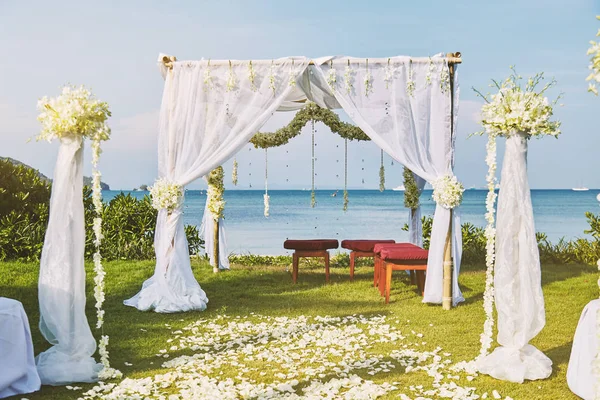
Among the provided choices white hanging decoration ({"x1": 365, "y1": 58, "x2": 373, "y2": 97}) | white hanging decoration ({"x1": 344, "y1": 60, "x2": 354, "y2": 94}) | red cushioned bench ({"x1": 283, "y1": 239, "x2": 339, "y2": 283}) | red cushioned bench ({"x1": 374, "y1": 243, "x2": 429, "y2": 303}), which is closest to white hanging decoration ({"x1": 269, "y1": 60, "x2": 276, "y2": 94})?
white hanging decoration ({"x1": 344, "y1": 60, "x2": 354, "y2": 94})

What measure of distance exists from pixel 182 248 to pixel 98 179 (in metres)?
2.84

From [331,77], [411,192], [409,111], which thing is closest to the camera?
[331,77]

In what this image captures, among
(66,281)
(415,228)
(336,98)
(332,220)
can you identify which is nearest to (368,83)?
(336,98)

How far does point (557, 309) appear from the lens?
24.3 ft

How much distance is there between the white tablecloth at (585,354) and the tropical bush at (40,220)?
341 inches

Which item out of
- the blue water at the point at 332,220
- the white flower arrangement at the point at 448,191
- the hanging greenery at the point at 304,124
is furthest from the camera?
the blue water at the point at 332,220

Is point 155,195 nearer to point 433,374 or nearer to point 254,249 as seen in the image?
point 433,374

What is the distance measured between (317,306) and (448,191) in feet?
7.29

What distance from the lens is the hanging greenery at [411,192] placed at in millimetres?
9305

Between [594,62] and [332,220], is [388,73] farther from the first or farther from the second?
[332,220]

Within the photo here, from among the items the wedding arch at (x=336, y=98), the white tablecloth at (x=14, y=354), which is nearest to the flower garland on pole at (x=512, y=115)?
the wedding arch at (x=336, y=98)

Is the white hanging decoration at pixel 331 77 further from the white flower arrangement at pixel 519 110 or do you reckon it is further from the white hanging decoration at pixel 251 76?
the white flower arrangement at pixel 519 110

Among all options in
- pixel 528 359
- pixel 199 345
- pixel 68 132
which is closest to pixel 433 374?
pixel 528 359

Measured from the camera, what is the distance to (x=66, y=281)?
4.77 metres
